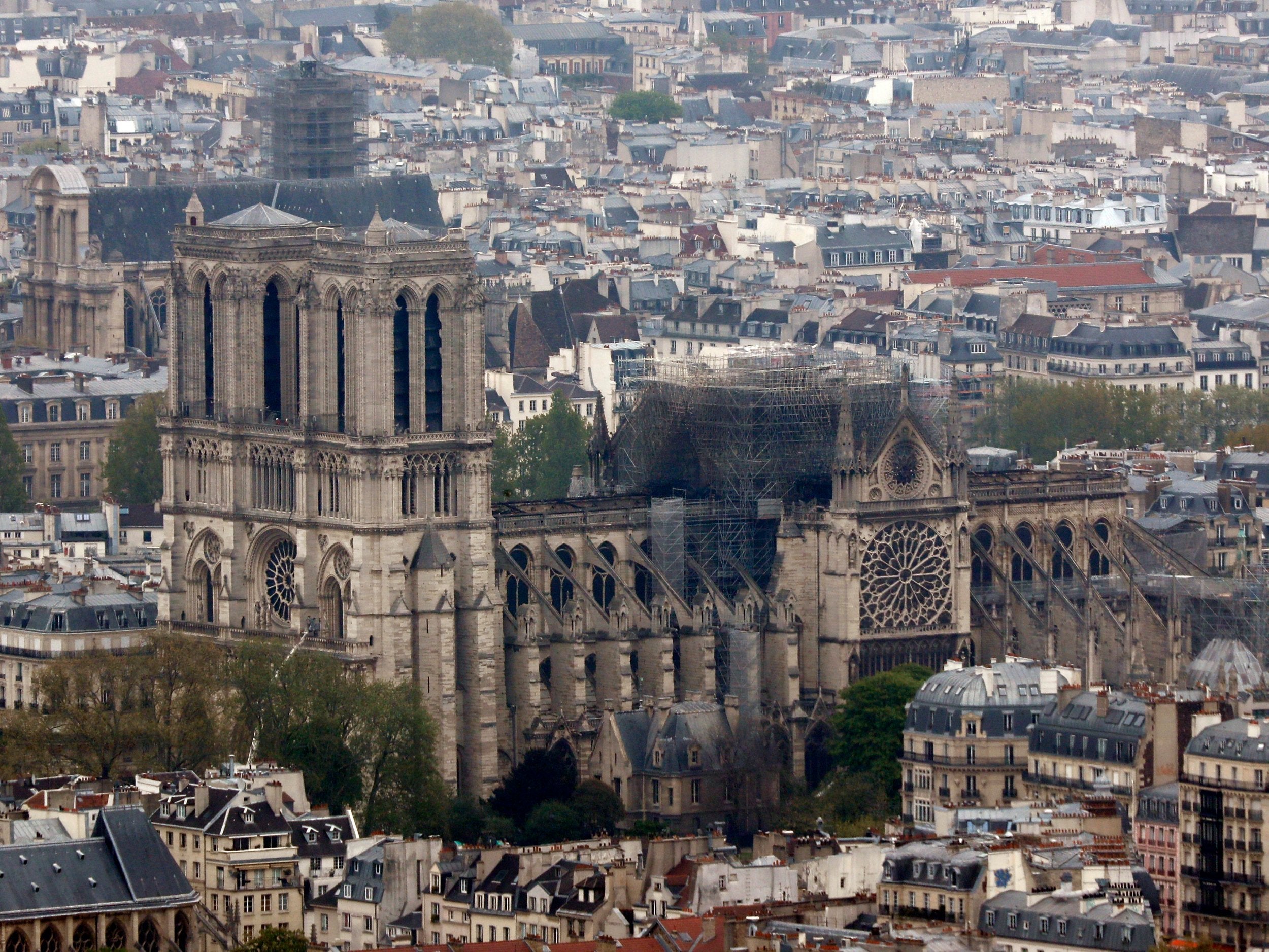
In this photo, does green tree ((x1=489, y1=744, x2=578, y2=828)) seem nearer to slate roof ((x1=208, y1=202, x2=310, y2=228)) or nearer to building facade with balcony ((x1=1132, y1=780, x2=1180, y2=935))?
slate roof ((x1=208, y1=202, x2=310, y2=228))

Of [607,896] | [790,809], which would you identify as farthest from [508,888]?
[790,809]

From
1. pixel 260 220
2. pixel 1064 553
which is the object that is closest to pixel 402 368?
pixel 260 220

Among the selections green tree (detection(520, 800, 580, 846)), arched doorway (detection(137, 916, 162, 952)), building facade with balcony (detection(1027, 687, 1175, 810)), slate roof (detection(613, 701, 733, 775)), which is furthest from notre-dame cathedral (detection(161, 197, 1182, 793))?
arched doorway (detection(137, 916, 162, 952))

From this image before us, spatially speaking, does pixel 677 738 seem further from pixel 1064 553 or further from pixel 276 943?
pixel 276 943

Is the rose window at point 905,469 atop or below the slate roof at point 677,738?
atop

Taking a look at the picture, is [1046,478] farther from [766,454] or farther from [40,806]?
[40,806]

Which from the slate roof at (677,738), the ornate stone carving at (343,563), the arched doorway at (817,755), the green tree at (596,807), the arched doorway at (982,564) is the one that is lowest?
the arched doorway at (817,755)

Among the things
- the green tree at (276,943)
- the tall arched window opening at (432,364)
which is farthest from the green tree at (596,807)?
the green tree at (276,943)

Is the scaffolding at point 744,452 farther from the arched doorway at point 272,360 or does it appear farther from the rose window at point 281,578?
the arched doorway at point 272,360
